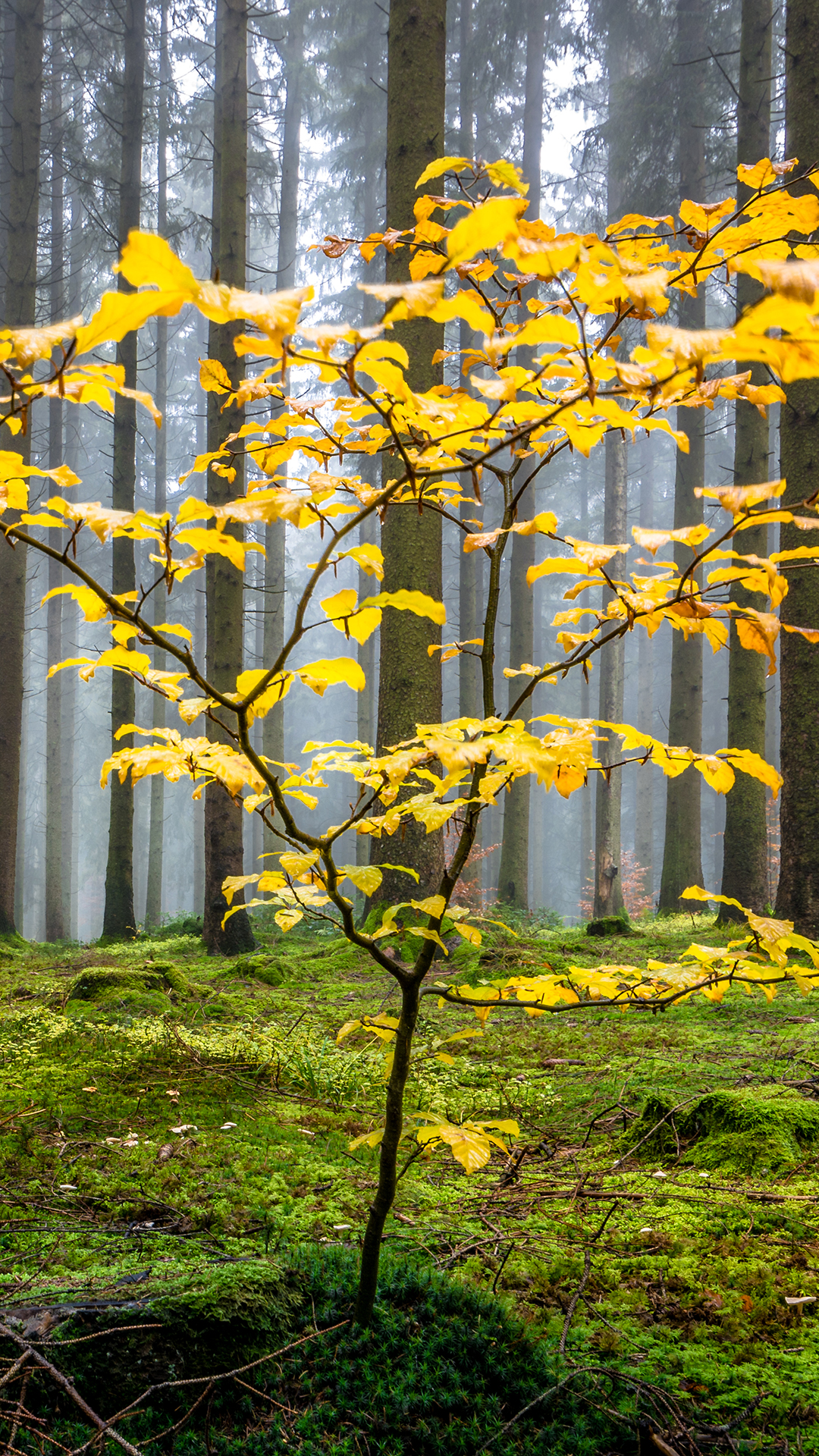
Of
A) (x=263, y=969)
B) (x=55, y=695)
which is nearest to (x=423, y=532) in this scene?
(x=263, y=969)

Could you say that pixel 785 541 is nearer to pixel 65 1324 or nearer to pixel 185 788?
pixel 65 1324

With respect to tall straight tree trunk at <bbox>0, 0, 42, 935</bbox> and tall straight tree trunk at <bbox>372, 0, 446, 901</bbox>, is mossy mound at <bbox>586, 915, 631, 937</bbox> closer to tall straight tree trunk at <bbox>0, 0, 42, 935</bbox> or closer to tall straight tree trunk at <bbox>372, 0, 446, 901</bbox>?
tall straight tree trunk at <bbox>372, 0, 446, 901</bbox>

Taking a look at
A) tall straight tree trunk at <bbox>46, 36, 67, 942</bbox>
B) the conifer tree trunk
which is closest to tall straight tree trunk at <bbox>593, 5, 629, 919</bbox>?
the conifer tree trunk

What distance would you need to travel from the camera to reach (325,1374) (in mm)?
1517

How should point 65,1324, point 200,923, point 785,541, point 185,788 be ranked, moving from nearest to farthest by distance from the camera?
point 65,1324 < point 785,541 < point 200,923 < point 185,788

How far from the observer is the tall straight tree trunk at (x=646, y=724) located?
18.5m

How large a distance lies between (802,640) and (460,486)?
457 cm

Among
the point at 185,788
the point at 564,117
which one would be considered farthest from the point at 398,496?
the point at 185,788

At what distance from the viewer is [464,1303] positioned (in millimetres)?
1669

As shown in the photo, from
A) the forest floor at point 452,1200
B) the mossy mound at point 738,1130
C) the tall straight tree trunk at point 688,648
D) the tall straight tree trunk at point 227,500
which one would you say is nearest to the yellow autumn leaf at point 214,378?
the forest floor at point 452,1200

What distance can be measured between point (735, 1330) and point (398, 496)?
180cm

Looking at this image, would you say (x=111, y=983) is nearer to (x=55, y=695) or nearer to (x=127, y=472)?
(x=127, y=472)

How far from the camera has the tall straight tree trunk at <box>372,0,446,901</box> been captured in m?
5.68

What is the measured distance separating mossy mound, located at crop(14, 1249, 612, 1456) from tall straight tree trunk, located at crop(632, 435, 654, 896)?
12.4m
